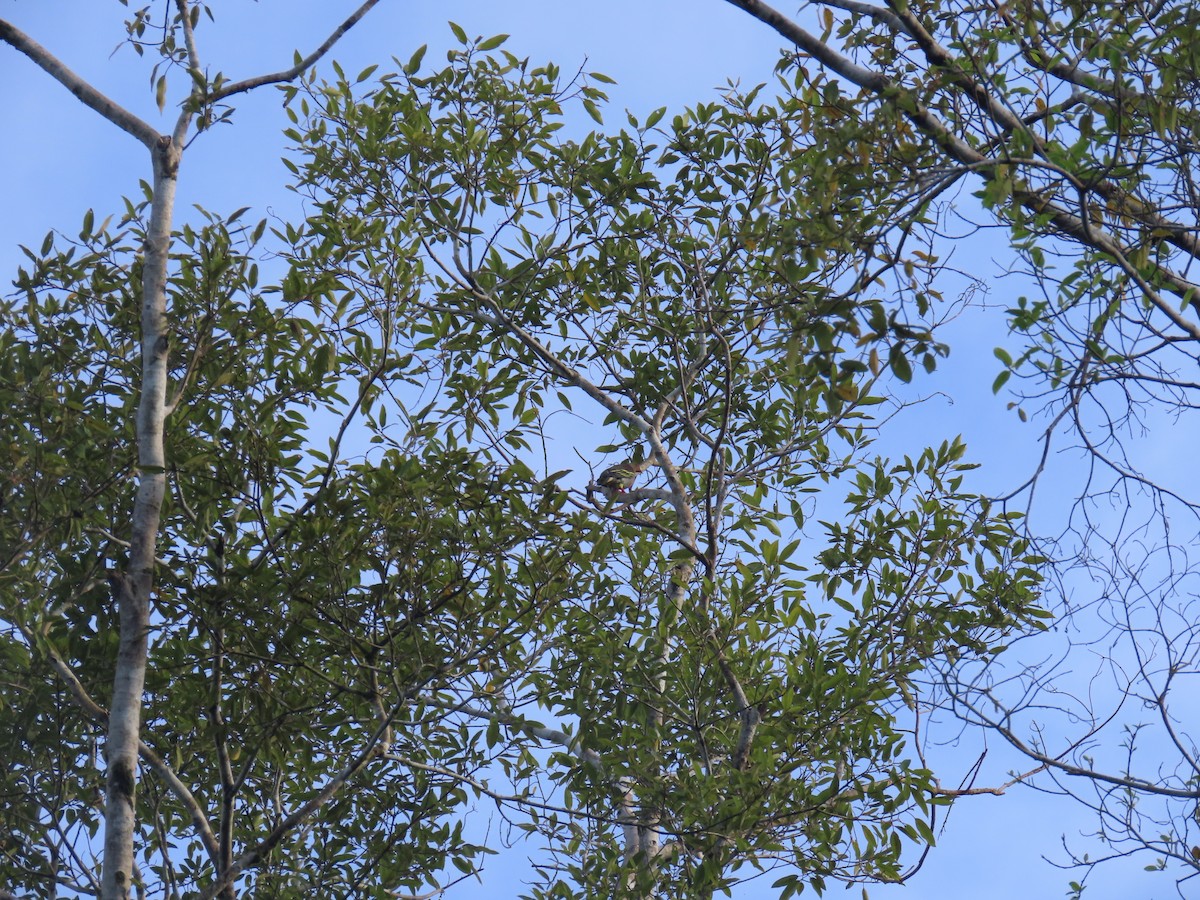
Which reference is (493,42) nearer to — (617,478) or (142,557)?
(617,478)

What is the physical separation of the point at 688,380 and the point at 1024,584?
2587mm

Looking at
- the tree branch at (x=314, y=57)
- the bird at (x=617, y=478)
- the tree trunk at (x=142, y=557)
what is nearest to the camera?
the tree trunk at (x=142, y=557)

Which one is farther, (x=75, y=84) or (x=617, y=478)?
(x=617, y=478)

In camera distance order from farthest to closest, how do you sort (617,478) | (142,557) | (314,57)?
(617,478), (314,57), (142,557)

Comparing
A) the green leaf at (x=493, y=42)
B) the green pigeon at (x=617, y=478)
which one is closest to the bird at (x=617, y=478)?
the green pigeon at (x=617, y=478)

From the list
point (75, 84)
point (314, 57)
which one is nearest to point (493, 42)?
point (314, 57)

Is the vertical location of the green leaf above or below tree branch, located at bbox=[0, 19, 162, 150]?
above

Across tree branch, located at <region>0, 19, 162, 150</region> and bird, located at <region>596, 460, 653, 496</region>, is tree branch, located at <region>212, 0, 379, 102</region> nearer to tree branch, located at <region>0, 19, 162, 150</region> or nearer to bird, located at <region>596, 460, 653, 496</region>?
tree branch, located at <region>0, 19, 162, 150</region>

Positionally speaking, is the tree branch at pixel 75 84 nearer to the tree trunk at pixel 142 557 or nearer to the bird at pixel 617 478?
the tree trunk at pixel 142 557

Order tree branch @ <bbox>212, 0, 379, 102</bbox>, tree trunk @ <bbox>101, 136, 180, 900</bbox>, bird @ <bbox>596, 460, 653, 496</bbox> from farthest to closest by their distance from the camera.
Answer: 1. bird @ <bbox>596, 460, 653, 496</bbox>
2. tree branch @ <bbox>212, 0, 379, 102</bbox>
3. tree trunk @ <bbox>101, 136, 180, 900</bbox>

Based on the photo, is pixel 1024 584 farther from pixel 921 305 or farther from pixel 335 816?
pixel 335 816

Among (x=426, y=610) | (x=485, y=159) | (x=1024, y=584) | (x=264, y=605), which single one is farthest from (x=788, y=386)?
(x=264, y=605)

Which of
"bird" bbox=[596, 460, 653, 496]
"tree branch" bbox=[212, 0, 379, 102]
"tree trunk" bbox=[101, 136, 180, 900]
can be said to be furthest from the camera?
"bird" bbox=[596, 460, 653, 496]

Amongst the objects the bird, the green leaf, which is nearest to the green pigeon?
the bird
